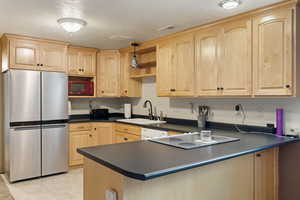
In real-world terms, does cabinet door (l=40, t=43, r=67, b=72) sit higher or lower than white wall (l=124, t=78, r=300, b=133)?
higher

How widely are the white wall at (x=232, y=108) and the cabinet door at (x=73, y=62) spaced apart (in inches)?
54.8

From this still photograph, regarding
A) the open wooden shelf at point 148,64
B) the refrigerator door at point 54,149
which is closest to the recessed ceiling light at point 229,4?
the open wooden shelf at point 148,64

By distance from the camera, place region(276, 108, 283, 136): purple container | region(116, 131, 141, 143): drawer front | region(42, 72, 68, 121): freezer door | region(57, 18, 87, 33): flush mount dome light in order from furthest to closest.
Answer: region(116, 131, 141, 143): drawer front
region(42, 72, 68, 121): freezer door
region(57, 18, 87, 33): flush mount dome light
region(276, 108, 283, 136): purple container

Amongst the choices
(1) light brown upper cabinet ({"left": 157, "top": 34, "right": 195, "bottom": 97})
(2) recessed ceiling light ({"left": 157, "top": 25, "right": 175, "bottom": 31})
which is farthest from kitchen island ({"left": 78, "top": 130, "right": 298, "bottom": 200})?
(2) recessed ceiling light ({"left": 157, "top": 25, "right": 175, "bottom": 31})

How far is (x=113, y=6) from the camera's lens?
8.09 ft

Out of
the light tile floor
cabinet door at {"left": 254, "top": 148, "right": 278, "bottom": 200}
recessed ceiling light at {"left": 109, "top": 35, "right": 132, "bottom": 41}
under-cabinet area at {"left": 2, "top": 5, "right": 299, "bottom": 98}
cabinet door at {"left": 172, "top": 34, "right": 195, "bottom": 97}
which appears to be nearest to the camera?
cabinet door at {"left": 254, "top": 148, "right": 278, "bottom": 200}

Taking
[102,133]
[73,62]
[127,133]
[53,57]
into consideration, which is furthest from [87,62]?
[127,133]

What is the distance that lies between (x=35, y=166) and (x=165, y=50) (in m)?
2.84

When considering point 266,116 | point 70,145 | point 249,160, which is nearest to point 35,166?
point 70,145

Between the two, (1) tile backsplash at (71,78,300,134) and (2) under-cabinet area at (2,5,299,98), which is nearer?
(2) under-cabinet area at (2,5,299,98)

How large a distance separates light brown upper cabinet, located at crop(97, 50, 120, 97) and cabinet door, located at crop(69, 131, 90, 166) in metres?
0.89

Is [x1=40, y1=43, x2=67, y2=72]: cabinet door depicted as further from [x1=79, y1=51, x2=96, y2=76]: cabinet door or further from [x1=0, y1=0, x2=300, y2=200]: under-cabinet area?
[x1=79, y1=51, x2=96, y2=76]: cabinet door

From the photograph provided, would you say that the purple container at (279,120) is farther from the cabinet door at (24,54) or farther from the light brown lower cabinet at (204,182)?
the cabinet door at (24,54)

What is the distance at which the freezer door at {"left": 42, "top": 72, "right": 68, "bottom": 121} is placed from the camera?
12.5 ft
